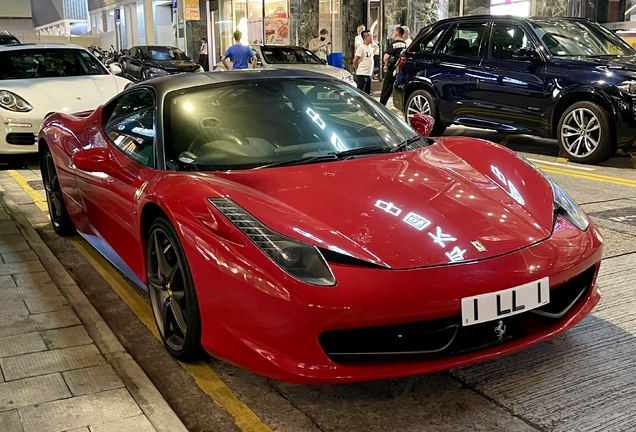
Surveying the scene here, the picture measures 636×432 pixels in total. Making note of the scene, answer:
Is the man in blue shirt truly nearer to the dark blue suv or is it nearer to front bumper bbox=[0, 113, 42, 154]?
the dark blue suv

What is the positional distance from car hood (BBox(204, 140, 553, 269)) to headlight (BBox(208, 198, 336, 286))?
0.03 meters

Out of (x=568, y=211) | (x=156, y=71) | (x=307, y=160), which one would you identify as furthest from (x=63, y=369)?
(x=156, y=71)

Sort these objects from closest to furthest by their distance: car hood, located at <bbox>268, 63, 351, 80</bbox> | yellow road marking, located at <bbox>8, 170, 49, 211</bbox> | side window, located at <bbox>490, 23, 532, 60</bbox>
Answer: yellow road marking, located at <bbox>8, 170, 49, 211</bbox> → side window, located at <bbox>490, 23, 532, 60</bbox> → car hood, located at <bbox>268, 63, 351, 80</bbox>

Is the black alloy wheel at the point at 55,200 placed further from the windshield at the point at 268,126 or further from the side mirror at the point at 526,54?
the side mirror at the point at 526,54

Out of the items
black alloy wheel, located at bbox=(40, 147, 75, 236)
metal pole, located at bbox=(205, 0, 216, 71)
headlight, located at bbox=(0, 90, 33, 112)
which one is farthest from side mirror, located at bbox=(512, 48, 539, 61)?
metal pole, located at bbox=(205, 0, 216, 71)

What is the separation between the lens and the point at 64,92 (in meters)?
8.40

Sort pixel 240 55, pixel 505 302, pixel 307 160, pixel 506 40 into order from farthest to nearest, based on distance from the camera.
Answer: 1. pixel 240 55
2. pixel 506 40
3. pixel 307 160
4. pixel 505 302

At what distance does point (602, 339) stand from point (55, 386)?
8.01 feet

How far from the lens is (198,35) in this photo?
31.1m

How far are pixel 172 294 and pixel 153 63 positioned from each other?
1904 centimetres

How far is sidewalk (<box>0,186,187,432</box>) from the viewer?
8.52ft

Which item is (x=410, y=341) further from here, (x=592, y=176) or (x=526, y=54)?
(x=526, y=54)

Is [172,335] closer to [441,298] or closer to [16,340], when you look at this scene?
[16,340]

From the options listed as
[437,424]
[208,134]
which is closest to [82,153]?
[208,134]
